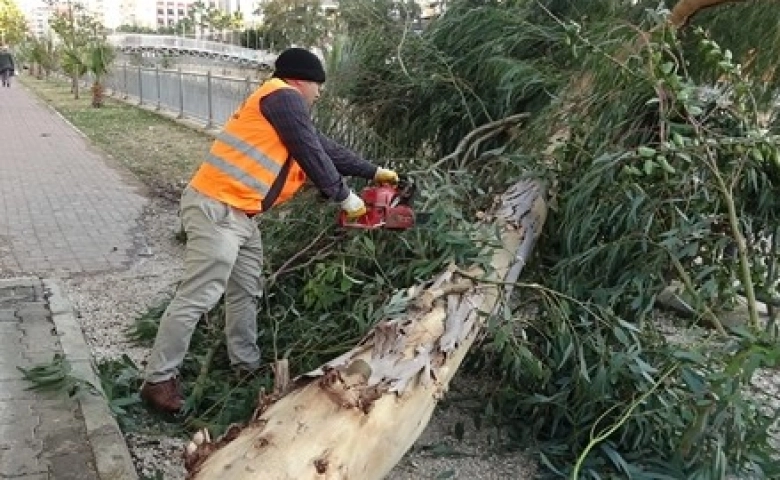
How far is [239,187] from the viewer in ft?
12.6

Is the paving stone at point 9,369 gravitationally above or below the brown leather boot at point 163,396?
below

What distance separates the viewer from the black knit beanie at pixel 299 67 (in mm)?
3895

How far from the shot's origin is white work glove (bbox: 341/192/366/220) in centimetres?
383

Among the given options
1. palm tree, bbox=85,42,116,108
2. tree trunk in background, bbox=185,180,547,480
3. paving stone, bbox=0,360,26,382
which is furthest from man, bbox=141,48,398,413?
palm tree, bbox=85,42,116,108

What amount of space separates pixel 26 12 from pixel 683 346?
8479 centimetres

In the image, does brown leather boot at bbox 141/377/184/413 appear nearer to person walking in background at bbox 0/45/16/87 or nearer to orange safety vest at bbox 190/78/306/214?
orange safety vest at bbox 190/78/306/214

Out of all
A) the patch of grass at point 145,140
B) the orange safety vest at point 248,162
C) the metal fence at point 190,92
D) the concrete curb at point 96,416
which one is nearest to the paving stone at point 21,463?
the concrete curb at point 96,416

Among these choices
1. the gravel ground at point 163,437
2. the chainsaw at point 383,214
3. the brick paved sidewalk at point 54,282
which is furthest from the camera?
the chainsaw at point 383,214

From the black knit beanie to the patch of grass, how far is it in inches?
266

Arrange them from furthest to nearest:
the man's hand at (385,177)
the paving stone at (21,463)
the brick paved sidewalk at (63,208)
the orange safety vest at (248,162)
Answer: the brick paved sidewalk at (63,208) → the man's hand at (385,177) → the orange safety vest at (248,162) → the paving stone at (21,463)

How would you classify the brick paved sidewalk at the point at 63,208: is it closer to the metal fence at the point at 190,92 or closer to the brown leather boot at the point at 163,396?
the metal fence at the point at 190,92

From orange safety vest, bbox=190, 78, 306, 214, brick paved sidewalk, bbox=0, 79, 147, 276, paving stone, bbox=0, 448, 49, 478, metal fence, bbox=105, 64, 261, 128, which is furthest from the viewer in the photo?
metal fence, bbox=105, 64, 261, 128

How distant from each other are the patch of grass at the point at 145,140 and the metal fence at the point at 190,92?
17.7 inches

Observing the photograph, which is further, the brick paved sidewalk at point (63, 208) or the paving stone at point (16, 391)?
the brick paved sidewalk at point (63, 208)
